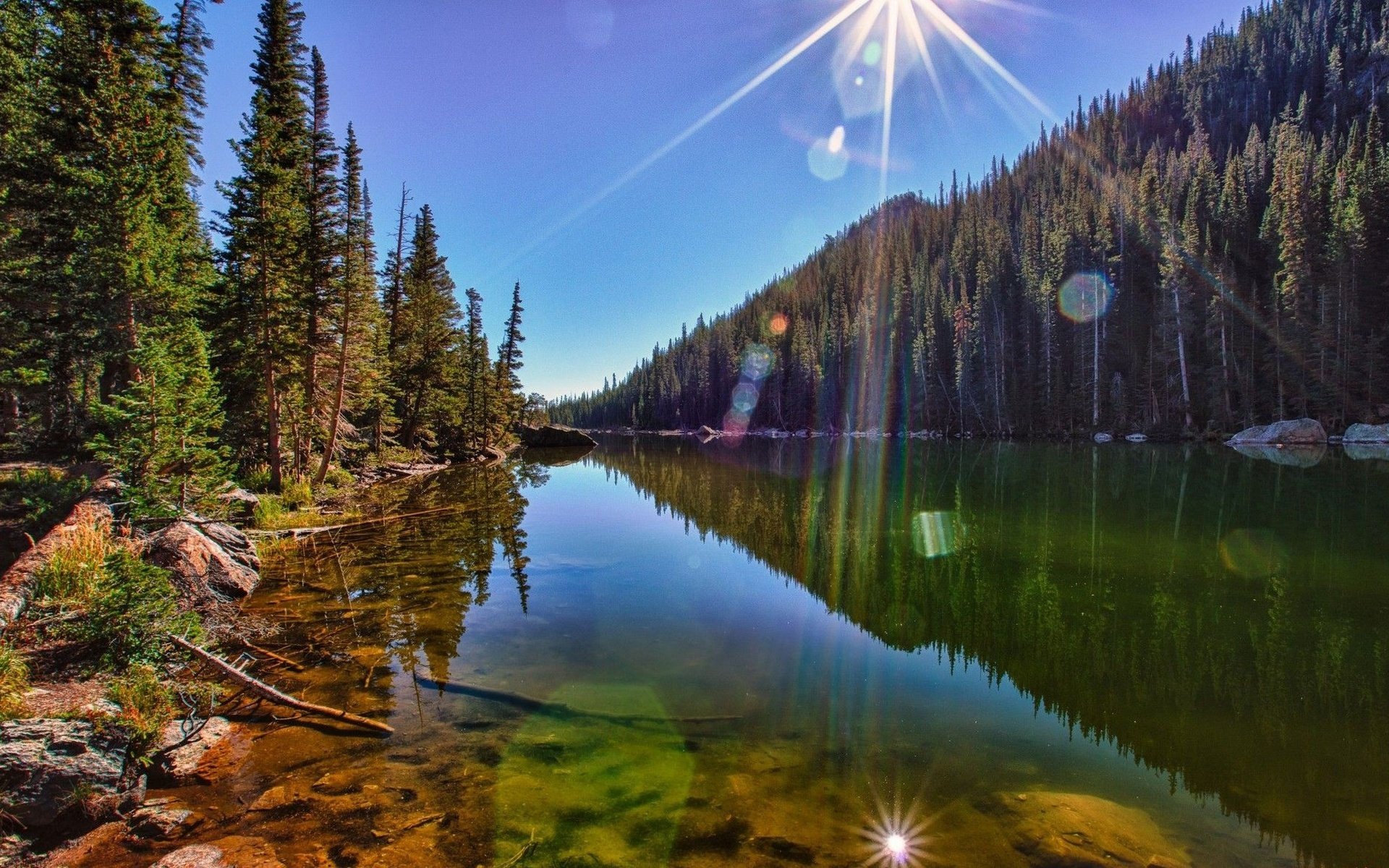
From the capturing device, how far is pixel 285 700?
240 inches

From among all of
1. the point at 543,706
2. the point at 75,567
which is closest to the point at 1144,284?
the point at 543,706

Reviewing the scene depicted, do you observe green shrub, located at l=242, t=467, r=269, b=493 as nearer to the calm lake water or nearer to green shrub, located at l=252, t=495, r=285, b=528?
green shrub, located at l=252, t=495, r=285, b=528

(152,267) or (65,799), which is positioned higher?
(152,267)

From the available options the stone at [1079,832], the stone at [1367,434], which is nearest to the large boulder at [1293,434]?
the stone at [1367,434]

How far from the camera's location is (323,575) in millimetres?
11672

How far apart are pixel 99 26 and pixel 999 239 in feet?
289

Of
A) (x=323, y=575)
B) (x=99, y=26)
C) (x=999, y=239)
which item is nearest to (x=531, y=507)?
(x=323, y=575)

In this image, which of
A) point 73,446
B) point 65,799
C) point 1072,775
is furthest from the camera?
point 73,446

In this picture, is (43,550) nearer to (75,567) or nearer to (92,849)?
(75,567)

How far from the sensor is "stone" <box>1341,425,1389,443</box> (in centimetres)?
4062

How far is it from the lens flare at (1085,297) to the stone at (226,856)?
241ft

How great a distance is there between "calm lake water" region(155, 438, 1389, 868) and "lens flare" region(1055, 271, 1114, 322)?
2126 inches

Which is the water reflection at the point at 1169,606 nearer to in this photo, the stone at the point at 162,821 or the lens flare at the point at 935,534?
the lens flare at the point at 935,534

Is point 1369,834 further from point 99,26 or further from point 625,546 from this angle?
point 99,26
